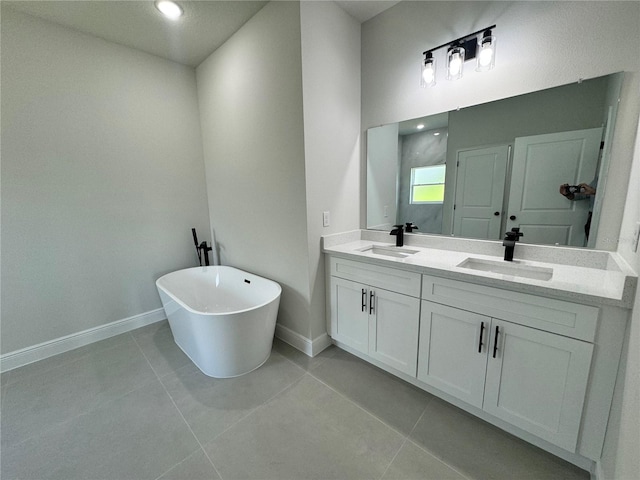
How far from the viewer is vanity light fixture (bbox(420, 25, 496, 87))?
4.99ft

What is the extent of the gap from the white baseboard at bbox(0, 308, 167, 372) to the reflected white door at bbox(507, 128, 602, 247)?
344 centimetres

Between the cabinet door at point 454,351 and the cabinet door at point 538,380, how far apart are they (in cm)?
5

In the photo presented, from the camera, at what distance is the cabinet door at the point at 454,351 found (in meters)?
1.38

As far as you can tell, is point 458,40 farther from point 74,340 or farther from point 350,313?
point 74,340

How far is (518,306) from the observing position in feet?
4.02

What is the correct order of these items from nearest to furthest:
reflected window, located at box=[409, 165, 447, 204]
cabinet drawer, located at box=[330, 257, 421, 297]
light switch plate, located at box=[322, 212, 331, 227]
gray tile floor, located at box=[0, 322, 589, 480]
Result: gray tile floor, located at box=[0, 322, 589, 480] → cabinet drawer, located at box=[330, 257, 421, 297] → reflected window, located at box=[409, 165, 447, 204] → light switch plate, located at box=[322, 212, 331, 227]

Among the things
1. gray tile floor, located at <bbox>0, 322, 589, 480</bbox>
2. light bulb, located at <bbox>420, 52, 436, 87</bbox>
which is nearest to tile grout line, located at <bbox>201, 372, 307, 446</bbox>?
gray tile floor, located at <bbox>0, 322, 589, 480</bbox>

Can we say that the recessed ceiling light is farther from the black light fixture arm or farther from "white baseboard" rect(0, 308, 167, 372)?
"white baseboard" rect(0, 308, 167, 372)

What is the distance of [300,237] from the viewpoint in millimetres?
2002

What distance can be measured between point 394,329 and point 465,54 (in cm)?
188

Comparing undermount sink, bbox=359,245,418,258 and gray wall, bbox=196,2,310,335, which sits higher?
gray wall, bbox=196,2,310,335

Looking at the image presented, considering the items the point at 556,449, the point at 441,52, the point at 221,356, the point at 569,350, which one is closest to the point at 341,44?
the point at 441,52

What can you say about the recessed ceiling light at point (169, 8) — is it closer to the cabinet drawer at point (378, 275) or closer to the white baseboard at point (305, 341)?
the cabinet drawer at point (378, 275)

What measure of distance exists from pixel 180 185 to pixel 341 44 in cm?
216
